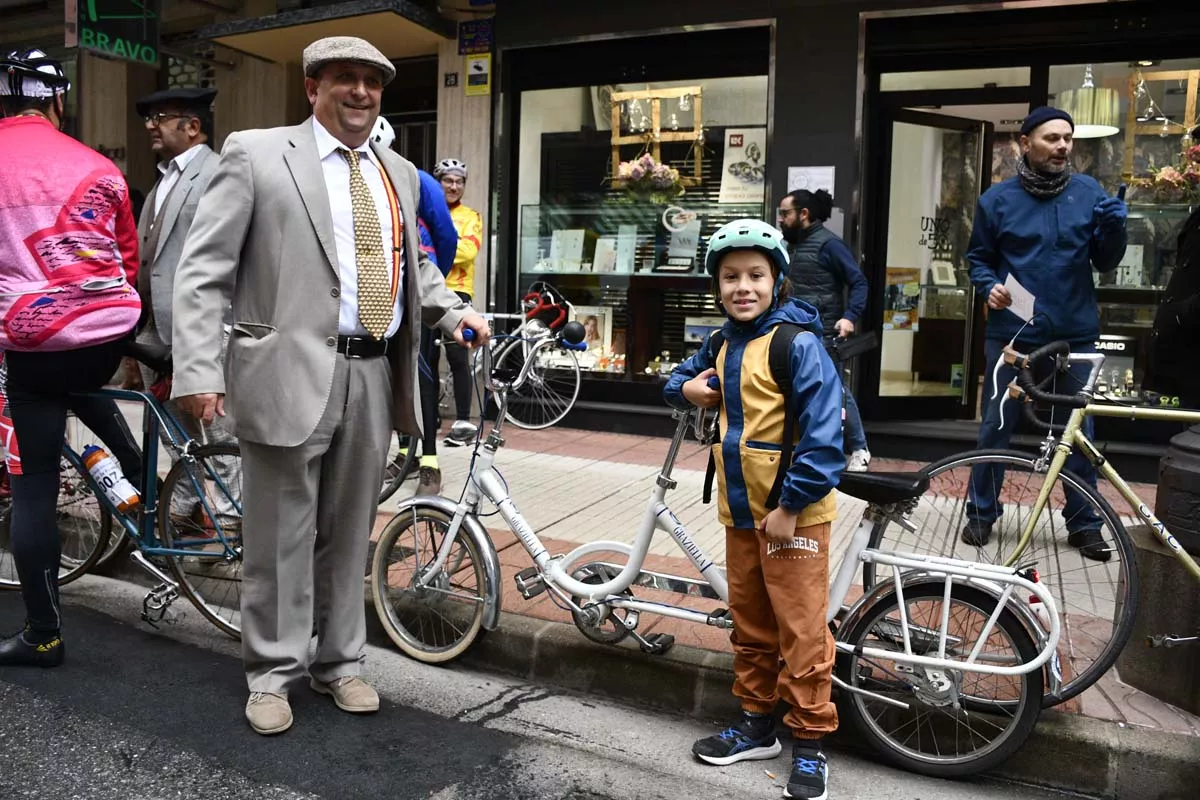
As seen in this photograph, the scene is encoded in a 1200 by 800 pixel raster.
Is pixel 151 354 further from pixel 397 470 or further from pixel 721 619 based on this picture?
pixel 721 619

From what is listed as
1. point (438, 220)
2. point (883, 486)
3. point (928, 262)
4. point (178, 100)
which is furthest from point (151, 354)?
point (928, 262)

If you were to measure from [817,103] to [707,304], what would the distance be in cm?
204

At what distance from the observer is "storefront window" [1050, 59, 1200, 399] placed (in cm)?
770

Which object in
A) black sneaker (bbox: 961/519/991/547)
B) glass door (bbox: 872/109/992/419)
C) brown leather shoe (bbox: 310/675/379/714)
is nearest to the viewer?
brown leather shoe (bbox: 310/675/379/714)

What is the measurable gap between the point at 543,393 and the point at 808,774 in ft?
20.8

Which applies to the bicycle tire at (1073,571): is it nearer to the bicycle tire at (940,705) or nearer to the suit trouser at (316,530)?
the bicycle tire at (940,705)

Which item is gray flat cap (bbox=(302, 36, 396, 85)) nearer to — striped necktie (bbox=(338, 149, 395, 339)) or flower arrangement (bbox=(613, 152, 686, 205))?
striped necktie (bbox=(338, 149, 395, 339))

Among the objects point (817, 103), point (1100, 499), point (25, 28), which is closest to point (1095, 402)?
point (1100, 499)

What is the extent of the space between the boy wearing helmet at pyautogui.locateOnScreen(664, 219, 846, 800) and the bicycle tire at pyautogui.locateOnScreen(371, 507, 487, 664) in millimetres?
1138

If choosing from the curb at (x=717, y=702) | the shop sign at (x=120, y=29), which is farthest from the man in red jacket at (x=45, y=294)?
the shop sign at (x=120, y=29)

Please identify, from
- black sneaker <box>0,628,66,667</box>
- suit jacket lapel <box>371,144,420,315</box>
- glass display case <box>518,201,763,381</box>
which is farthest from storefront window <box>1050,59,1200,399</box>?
black sneaker <box>0,628,66,667</box>

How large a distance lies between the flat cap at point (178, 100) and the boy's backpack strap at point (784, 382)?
3.08 metres

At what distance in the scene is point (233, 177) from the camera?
3.23 m

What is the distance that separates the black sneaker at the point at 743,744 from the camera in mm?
3227
